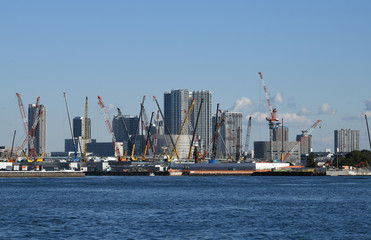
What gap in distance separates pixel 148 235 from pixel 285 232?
1254cm

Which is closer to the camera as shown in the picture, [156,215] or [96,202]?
[156,215]

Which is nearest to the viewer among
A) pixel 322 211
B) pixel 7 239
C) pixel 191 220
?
pixel 7 239

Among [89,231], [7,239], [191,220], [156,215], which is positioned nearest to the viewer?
[7,239]

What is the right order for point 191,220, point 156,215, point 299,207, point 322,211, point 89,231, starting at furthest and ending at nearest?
point 299,207 → point 322,211 → point 156,215 → point 191,220 → point 89,231

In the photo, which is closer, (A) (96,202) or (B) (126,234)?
(B) (126,234)

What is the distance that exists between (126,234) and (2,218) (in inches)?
760

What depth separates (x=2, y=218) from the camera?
239 ft

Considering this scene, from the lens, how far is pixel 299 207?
8988 cm

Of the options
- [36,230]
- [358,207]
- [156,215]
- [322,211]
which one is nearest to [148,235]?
[36,230]

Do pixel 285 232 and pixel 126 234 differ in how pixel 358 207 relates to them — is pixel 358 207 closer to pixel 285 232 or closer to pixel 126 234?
pixel 285 232

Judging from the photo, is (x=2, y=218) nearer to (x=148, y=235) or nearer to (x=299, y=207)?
(x=148, y=235)

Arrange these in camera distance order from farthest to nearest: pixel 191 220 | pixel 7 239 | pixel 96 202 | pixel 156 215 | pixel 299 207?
pixel 96 202, pixel 299 207, pixel 156 215, pixel 191 220, pixel 7 239

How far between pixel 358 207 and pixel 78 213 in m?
36.6

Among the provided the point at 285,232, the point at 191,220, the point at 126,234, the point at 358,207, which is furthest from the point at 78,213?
the point at 358,207
